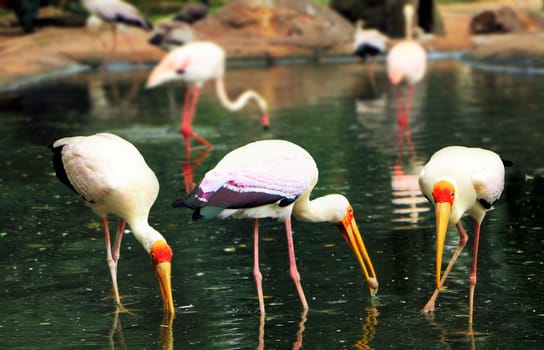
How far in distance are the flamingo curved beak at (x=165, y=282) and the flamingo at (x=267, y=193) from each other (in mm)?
280

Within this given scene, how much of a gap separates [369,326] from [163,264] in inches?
39.7

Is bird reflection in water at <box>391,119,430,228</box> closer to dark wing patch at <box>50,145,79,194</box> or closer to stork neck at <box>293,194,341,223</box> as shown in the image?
stork neck at <box>293,194,341,223</box>

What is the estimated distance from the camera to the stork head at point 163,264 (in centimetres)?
570

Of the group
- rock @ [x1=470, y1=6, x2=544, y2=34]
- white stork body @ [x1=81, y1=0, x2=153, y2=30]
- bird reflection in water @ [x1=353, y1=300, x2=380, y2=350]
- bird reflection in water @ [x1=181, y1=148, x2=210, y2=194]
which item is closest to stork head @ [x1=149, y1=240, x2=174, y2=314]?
bird reflection in water @ [x1=353, y1=300, x2=380, y2=350]

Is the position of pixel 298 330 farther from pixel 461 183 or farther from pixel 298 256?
pixel 298 256

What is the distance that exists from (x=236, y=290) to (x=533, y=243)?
2.02 m

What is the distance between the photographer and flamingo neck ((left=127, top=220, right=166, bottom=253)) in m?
5.88

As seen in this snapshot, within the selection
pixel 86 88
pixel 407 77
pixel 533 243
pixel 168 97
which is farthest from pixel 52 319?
pixel 86 88

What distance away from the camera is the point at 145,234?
6.02 metres

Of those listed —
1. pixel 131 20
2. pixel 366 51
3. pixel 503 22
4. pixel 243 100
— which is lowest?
pixel 503 22

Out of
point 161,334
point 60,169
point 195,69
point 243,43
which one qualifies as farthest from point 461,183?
point 243,43

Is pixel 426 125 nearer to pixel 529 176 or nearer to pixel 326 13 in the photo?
pixel 529 176

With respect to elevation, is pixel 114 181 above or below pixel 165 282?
above

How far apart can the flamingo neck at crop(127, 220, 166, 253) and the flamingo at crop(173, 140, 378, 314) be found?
231 mm
